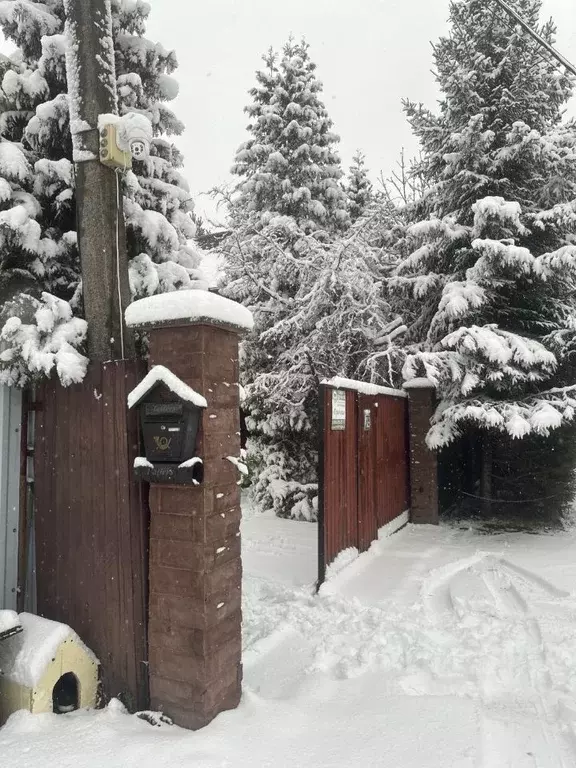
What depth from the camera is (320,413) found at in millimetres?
5488

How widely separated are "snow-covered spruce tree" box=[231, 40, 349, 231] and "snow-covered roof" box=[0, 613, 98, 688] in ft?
35.1

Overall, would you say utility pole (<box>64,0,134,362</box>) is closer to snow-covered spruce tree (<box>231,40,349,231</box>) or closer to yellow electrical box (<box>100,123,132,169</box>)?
yellow electrical box (<box>100,123,132,169</box>)

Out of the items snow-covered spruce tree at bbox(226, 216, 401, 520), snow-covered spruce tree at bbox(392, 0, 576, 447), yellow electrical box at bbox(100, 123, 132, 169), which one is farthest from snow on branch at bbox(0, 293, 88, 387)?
snow-covered spruce tree at bbox(226, 216, 401, 520)

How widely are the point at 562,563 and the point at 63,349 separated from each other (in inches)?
226

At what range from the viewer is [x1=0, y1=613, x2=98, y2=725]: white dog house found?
2.97 m

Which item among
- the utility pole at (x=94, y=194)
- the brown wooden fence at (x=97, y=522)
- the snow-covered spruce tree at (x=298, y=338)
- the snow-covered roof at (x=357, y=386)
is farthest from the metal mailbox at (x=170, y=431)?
the snow-covered spruce tree at (x=298, y=338)

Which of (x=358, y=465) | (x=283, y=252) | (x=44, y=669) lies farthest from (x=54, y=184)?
(x=283, y=252)

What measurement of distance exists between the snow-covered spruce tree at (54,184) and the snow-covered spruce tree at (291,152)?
23.7ft

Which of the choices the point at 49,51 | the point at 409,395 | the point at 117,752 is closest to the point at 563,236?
the point at 409,395

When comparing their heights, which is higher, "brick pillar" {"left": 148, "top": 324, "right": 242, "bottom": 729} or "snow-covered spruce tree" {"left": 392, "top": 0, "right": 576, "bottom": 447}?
"snow-covered spruce tree" {"left": 392, "top": 0, "right": 576, "bottom": 447}

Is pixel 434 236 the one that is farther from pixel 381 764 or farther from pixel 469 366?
pixel 381 764

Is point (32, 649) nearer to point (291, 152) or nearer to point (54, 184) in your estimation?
point (54, 184)

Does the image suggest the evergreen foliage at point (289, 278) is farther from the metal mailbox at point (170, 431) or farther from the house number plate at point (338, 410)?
the metal mailbox at point (170, 431)

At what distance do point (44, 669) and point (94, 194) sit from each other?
2.85m
